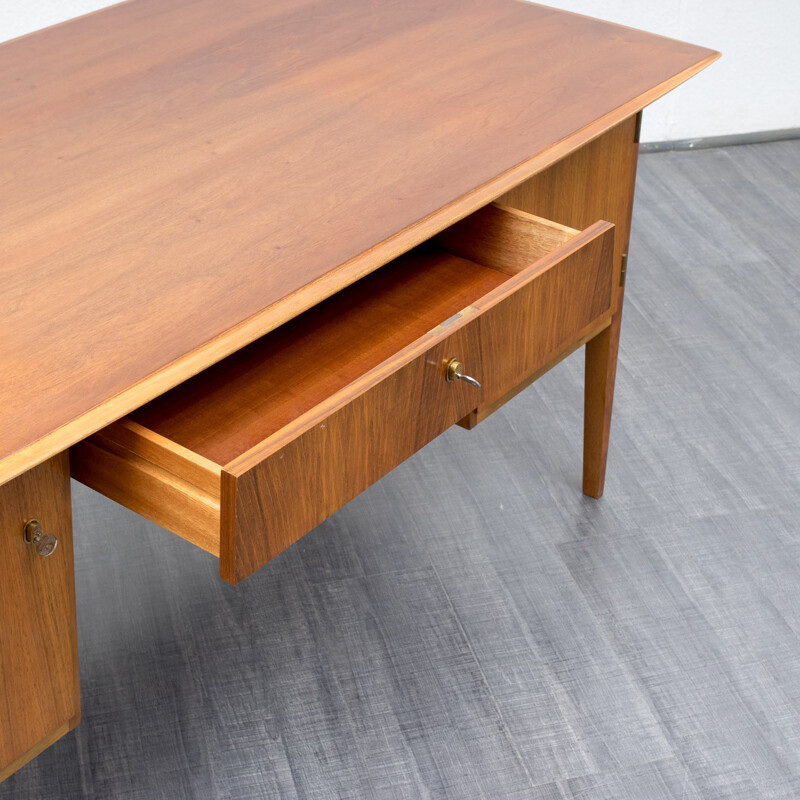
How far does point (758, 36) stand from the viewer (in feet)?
9.89

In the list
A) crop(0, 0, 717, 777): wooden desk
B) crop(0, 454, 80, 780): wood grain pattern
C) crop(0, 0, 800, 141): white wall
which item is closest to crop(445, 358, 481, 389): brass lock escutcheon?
crop(0, 0, 717, 777): wooden desk

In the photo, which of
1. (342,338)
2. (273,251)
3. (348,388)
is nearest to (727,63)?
(342,338)

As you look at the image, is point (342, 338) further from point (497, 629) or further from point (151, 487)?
point (497, 629)

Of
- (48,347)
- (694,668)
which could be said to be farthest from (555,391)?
(48,347)

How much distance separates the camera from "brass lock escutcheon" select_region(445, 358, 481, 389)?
117cm

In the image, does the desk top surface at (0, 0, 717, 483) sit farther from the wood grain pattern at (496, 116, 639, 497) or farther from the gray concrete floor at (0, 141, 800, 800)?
the gray concrete floor at (0, 141, 800, 800)

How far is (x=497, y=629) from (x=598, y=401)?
1.28 ft

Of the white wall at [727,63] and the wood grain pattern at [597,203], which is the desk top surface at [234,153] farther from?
the white wall at [727,63]

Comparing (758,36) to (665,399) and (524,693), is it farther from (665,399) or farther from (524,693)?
(524,693)

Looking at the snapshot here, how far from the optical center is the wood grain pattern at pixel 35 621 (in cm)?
100

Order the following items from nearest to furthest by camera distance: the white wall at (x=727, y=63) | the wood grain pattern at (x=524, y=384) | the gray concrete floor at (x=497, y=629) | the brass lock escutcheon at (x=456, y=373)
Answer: the brass lock escutcheon at (x=456, y=373) < the wood grain pattern at (x=524, y=384) < the gray concrete floor at (x=497, y=629) < the white wall at (x=727, y=63)

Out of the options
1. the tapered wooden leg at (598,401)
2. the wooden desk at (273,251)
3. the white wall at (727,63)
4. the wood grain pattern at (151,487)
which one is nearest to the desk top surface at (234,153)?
the wooden desk at (273,251)

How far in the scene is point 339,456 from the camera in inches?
42.6

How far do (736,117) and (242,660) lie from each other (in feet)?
7.14
